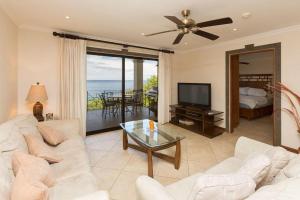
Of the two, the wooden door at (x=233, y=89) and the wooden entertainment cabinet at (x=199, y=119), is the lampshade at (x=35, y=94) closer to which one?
the wooden entertainment cabinet at (x=199, y=119)

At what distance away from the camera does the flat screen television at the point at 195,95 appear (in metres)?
4.53

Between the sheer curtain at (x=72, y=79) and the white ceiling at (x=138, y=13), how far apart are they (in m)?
0.36

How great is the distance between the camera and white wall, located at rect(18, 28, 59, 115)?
3.20 m

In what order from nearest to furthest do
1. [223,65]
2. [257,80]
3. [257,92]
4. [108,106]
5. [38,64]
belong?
[38,64]
[223,65]
[108,106]
[257,92]
[257,80]

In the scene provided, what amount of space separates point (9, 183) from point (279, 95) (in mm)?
4304

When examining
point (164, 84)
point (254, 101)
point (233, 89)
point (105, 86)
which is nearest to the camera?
point (233, 89)

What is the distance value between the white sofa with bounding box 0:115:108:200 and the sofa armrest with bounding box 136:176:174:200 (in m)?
0.25

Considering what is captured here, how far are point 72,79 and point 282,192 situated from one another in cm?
371

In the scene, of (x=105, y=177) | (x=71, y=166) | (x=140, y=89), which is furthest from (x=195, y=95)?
(x=71, y=166)

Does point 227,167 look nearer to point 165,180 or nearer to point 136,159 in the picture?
point 165,180

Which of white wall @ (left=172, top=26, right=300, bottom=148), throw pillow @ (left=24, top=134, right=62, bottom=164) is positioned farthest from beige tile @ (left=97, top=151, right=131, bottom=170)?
white wall @ (left=172, top=26, right=300, bottom=148)

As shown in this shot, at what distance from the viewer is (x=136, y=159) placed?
293 cm

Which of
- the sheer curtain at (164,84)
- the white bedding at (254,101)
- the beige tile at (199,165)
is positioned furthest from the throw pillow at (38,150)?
the white bedding at (254,101)

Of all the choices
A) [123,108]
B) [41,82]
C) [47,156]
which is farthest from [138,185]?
[123,108]
